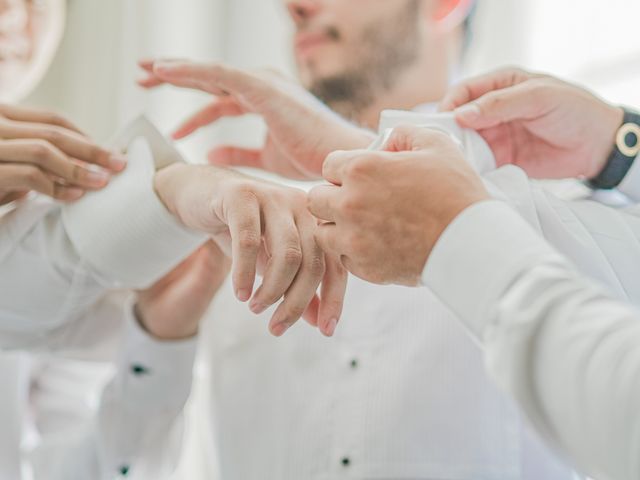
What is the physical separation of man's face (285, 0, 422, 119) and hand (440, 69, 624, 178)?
2.11 ft

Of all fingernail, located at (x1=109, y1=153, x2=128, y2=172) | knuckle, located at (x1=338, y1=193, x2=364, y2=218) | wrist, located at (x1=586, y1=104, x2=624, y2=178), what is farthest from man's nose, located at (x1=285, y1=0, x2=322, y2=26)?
knuckle, located at (x1=338, y1=193, x2=364, y2=218)

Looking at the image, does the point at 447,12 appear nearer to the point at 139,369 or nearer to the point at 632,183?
the point at 632,183

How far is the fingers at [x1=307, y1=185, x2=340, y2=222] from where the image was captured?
717 mm

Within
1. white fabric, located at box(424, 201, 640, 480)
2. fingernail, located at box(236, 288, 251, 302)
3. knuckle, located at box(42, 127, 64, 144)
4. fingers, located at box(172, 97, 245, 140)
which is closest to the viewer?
white fabric, located at box(424, 201, 640, 480)

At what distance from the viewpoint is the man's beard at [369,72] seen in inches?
63.9

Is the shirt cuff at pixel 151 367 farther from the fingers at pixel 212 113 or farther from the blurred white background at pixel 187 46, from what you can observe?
the blurred white background at pixel 187 46

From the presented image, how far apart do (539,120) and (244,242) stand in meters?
0.41

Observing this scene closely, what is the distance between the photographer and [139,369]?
1.26m

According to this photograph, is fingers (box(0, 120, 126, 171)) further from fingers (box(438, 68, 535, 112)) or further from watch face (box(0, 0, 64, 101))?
watch face (box(0, 0, 64, 101))

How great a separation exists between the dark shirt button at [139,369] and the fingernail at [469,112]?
0.63m

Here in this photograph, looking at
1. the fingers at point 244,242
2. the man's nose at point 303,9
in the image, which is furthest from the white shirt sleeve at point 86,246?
the man's nose at point 303,9

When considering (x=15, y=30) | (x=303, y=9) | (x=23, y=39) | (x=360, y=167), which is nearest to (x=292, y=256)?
(x=360, y=167)

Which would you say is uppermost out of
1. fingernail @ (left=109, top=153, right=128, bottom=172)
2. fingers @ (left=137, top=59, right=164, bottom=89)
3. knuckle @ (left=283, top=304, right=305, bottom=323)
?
fingers @ (left=137, top=59, right=164, bottom=89)

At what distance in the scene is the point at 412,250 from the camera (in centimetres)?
67
